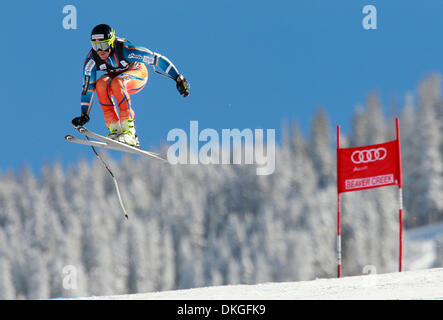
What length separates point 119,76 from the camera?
24.9 ft

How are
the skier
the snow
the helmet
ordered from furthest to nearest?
the skier → the helmet → the snow

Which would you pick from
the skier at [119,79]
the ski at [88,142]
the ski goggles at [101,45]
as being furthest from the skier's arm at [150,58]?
the ski at [88,142]

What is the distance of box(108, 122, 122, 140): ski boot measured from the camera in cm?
773

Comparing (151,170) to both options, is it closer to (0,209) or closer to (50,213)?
(50,213)

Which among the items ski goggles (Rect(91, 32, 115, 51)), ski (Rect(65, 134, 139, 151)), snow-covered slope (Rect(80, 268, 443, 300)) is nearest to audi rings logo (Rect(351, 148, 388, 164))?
snow-covered slope (Rect(80, 268, 443, 300))

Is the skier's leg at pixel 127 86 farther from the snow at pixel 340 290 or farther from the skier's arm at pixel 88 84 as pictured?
the snow at pixel 340 290

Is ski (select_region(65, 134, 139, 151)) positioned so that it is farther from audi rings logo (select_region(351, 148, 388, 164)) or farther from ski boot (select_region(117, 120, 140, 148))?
audi rings logo (select_region(351, 148, 388, 164))

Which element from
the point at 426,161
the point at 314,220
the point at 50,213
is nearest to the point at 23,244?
the point at 50,213

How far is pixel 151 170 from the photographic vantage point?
3004 inches

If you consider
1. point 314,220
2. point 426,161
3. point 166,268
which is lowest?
point 166,268

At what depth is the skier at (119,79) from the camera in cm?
754

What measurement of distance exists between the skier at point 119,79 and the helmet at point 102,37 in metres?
0.03

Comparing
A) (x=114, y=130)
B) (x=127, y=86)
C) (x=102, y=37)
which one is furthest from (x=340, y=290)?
(x=102, y=37)

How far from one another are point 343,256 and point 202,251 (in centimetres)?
1919
